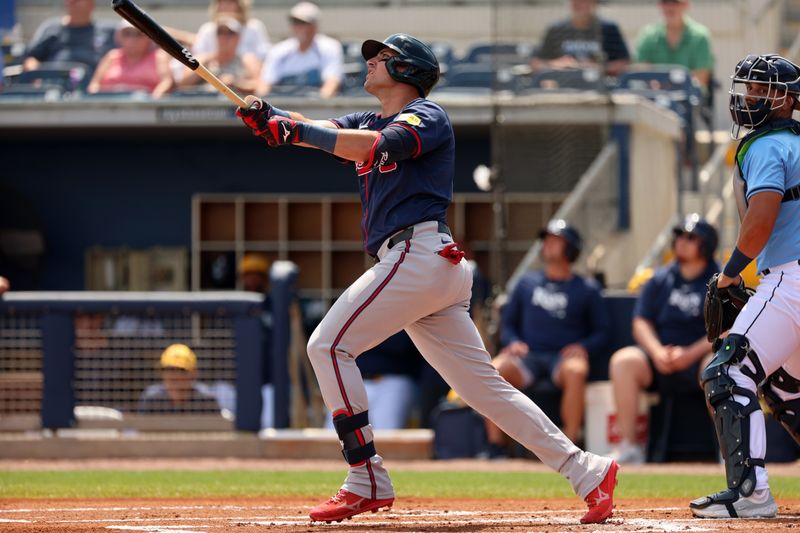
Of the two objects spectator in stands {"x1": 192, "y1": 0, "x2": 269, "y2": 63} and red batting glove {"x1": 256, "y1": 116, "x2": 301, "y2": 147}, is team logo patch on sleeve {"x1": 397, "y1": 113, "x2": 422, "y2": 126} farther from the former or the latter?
spectator in stands {"x1": 192, "y1": 0, "x2": 269, "y2": 63}

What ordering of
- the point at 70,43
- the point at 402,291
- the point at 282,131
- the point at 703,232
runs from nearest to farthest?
1. the point at 282,131
2. the point at 402,291
3. the point at 703,232
4. the point at 70,43

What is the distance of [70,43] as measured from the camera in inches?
562

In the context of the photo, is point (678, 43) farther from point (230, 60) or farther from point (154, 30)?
point (154, 30)

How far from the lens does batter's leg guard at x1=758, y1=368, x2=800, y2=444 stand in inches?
215

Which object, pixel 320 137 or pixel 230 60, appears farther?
pixel 230 60

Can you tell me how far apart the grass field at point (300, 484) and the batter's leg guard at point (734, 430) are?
4.86ft

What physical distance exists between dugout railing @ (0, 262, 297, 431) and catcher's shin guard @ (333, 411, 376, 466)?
5.05 meters

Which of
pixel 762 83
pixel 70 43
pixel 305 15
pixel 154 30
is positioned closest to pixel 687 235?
pixel 762 83

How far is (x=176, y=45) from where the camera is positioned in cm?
542

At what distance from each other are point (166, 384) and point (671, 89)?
18.6 ft

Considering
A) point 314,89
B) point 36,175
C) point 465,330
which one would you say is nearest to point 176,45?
point 465,330

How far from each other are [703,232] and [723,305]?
160 inches

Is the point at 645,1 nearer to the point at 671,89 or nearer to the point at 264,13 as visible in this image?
the point at 671,89

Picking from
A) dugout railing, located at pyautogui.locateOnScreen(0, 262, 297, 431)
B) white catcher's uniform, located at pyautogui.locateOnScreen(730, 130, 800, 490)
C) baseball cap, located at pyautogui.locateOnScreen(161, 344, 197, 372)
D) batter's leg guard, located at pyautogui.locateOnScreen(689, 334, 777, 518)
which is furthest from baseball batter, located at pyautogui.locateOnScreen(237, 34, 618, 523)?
dugout railing, located at pyautogui.locateOnScreen(0, 262, 297, 431)
